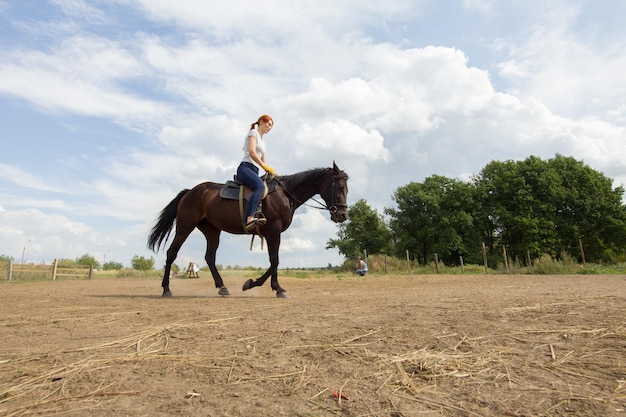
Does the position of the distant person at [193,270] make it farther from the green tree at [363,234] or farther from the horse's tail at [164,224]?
the green tree at [363,234]

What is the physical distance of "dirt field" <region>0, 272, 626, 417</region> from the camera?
6.16 ft

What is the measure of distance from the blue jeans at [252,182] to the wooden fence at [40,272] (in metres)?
24.3

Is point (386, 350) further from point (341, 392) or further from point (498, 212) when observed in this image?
point (498, 212)

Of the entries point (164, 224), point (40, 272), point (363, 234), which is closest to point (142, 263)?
point (40, 272)

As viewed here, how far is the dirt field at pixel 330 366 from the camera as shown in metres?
1.88

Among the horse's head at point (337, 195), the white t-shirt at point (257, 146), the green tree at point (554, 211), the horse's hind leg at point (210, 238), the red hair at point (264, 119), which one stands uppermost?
the green tree at point (554, 211)

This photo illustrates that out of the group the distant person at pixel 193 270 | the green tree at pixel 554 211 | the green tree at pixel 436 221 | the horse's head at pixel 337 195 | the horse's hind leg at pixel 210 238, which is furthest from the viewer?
the green tree at pixel 436 221

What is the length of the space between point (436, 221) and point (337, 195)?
1788 inches

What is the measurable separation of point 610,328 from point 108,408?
11.8ft

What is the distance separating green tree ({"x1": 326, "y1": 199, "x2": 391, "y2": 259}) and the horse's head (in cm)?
5068

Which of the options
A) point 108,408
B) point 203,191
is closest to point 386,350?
point 108,408

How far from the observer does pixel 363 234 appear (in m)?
60.1

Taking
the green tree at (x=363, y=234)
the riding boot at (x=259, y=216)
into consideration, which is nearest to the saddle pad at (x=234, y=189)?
the riding boot at (x=259, y=216)

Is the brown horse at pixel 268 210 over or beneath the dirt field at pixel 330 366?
Result: over
